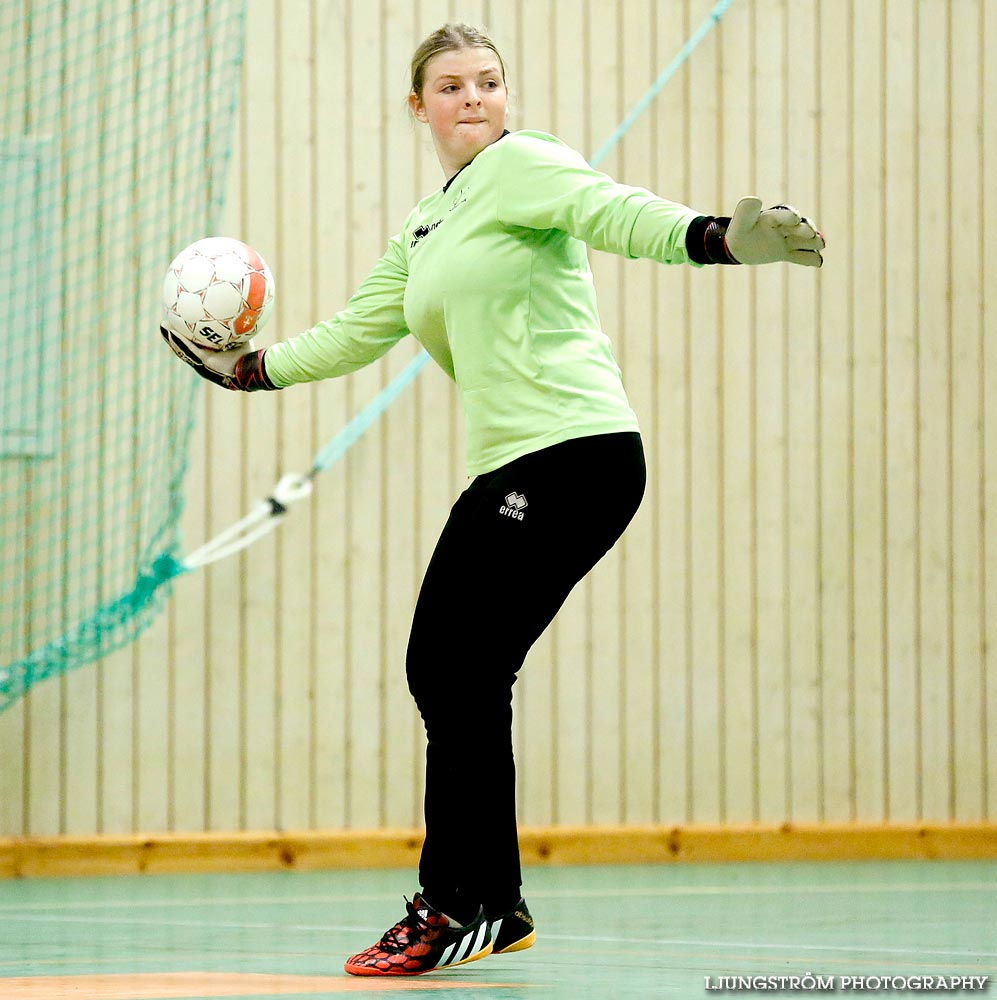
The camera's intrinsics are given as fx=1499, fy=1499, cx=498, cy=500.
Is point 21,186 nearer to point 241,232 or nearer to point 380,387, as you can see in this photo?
point 241,232

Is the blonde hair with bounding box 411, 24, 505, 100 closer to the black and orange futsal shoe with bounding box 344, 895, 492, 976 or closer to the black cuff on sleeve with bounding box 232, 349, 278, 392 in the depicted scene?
the black cuff on sleeve with bounding box 232, 349, 278, 392

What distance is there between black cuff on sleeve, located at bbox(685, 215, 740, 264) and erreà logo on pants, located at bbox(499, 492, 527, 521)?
51 centimetres

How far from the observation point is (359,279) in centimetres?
462

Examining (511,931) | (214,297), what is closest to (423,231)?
(214,297)

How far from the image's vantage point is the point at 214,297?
9.58 feet

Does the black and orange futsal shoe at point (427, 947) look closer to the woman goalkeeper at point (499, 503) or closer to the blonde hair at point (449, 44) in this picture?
the woman goalkeeper at point (499, 503)

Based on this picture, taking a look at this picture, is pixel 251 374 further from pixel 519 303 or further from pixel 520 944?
pixel 520 944

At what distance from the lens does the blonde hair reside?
2648 mm

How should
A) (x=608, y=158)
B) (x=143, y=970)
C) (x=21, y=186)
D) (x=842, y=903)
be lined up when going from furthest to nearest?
1. (x=608, y=158)
2. (x=21, y=186)
3. (x=842, y=903)
4. (x=143, y=970)

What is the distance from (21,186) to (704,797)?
278cm

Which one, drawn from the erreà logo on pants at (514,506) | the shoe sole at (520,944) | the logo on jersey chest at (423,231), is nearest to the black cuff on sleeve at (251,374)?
the logo on jersey chest at (423,231)

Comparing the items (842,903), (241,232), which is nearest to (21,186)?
(241,232)

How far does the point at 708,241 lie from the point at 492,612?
72 cm

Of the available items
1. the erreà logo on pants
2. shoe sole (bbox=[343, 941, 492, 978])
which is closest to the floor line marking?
shoe sole (bbox=[343, 941, 492, 978])
